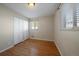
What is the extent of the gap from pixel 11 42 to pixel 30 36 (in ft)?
1.73

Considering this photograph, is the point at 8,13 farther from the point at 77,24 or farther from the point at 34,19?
the point at 77,24

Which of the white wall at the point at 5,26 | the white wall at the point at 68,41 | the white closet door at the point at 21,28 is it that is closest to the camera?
the white wall at the point at 68,41

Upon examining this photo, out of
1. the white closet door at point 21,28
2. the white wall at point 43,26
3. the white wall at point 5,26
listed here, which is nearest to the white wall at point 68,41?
the white wall at point 43,26

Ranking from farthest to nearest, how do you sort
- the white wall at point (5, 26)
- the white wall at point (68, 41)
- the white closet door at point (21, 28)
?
the white wall at point (5, 26)
the white closet door at point (21, 28)
the white wall at point (68, 41)

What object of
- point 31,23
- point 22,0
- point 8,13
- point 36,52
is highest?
point 8,13

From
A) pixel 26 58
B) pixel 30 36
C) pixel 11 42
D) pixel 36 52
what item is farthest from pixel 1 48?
pixel 26 58

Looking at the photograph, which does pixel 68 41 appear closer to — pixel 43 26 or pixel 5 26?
pixel 43 26

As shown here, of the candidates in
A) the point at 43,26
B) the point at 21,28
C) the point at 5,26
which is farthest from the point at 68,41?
the point at 5,26

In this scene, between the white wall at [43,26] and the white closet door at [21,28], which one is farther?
the white wall at [43,26]

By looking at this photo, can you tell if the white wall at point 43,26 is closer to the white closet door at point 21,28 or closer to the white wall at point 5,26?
the white closet door at point 21,28

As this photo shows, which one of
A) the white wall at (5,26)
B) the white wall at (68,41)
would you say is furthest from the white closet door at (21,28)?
the white wall at (68,41)

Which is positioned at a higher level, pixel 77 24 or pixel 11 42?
pixel 77 24

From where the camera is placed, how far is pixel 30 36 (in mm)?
1579

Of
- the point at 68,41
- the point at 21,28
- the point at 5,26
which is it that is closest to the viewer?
the point at 68,41
